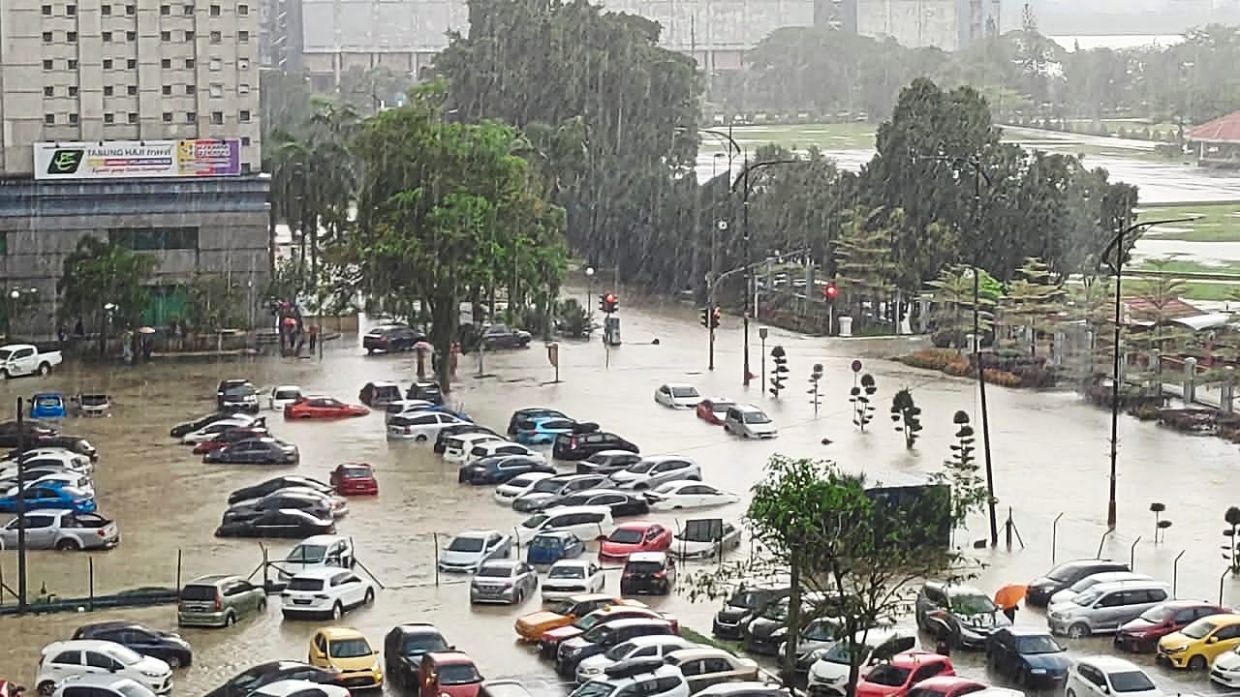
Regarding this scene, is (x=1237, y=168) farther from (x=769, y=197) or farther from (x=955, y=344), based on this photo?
(x=955, y=344)

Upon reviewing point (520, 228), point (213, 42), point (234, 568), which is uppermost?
point (213, 42)

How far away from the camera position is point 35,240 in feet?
93.4

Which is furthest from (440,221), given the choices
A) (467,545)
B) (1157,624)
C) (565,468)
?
(1157,624)

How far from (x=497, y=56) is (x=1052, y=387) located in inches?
700

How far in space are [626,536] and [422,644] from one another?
3559 mm

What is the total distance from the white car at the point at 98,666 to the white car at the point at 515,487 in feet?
19.2

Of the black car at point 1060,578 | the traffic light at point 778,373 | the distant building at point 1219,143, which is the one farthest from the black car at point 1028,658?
the distant building at point 1219,143

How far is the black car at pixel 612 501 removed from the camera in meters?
17.4

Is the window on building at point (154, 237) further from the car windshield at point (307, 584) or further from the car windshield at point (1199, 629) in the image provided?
the car windshield at point (1199, 629)

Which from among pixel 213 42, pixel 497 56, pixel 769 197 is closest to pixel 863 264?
pixel 769 197

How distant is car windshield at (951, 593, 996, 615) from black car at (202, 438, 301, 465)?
26.6ft

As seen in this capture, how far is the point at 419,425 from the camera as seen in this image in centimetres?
2153

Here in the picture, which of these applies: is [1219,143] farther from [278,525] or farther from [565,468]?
[278,525]

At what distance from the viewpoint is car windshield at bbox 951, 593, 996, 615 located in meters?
13.6
